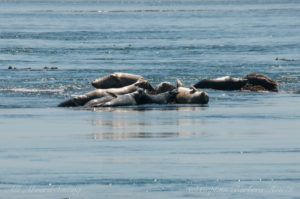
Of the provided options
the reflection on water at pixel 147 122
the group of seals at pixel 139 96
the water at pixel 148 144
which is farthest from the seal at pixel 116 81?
the reflection on water at pixel 147 122

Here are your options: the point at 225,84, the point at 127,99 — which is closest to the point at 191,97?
the point at 127,99

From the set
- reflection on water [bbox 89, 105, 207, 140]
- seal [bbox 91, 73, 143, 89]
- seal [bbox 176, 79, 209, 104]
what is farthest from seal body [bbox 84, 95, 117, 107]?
seal [bbox 91, 73, 143, 89]

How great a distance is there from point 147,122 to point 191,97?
451 cm

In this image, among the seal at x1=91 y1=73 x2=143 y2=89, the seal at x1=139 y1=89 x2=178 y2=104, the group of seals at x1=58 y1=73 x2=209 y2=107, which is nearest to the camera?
the group of seals at x1=58 y1=73 x2=209 y2=107

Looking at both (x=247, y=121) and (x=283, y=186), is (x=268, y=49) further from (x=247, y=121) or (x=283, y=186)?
(x=283, y=186)

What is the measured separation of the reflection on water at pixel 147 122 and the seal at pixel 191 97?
62 centimetres

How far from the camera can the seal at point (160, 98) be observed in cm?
2497

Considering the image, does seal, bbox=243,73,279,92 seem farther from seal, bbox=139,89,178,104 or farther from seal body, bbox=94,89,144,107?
seal body, bbox=94,89,144,107

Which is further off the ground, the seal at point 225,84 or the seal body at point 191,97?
the seal body at point 191,97

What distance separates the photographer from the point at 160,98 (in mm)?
25125

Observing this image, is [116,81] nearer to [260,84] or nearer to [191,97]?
[191,97]

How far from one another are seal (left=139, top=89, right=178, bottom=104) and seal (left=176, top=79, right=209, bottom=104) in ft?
0.51

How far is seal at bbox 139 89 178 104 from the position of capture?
2497 centimetres

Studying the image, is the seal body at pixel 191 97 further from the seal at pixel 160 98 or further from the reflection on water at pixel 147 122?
the reflection on water at pixel 147 122
